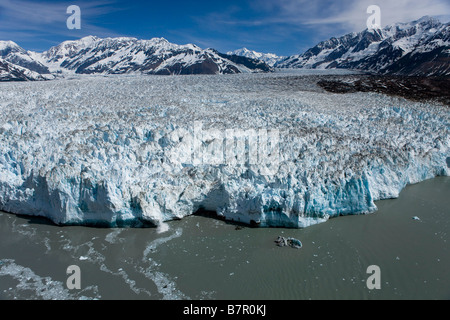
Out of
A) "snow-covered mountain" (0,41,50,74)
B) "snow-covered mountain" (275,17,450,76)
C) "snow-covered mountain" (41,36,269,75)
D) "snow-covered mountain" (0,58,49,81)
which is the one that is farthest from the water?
"snow-covered mountain" (0,41,50,74)

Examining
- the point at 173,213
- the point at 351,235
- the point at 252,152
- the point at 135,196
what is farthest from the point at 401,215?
the point at 135,196

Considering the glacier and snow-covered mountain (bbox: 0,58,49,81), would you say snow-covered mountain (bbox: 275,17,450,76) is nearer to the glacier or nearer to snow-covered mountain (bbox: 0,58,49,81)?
the glacier

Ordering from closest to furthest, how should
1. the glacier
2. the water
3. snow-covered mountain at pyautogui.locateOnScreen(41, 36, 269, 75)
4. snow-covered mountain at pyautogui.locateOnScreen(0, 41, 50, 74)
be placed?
1. the water
2. the glacier
3. snow-covered mountain at pyautogui.locateOnScreen(41, 36, 269, 75)
4. snow-covered mountain at pyautogui.locateOnScreen(0, 41, 50, 74)

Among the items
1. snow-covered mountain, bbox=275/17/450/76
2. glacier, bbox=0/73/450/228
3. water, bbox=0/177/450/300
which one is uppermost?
snow-covered mountain, bbox=275/17/450/76

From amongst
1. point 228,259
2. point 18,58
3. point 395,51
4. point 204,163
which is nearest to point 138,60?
point 18,58
